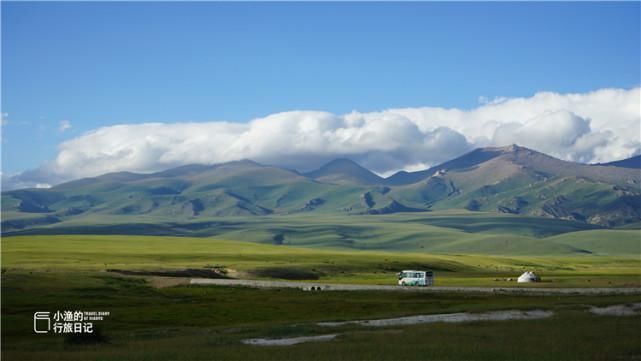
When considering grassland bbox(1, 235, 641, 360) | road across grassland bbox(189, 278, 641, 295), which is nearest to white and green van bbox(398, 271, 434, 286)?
road across grassland bbox(189, 278, 641, 295)

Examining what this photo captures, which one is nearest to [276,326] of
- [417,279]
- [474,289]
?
[474,289]

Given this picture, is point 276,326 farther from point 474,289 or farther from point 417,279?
point 417,279

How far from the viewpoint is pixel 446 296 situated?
9956 cm

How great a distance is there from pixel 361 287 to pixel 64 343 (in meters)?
66.2

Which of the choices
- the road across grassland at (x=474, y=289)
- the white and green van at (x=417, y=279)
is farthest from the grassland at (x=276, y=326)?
the white and green van at (x=417, y=279)

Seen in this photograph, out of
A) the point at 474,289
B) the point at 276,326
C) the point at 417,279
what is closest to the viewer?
the point at 276,326

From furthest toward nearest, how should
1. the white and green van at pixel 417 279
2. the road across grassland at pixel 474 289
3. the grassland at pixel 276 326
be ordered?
the white and green van at pixel 417 279 → the road across grassland at pixel 474 289 → the grassland at pixel 276 326

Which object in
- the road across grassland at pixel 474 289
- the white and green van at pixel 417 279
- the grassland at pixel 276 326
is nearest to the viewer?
the grassland at pixel 276 326

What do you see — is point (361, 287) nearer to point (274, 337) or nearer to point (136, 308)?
point (136, 308)

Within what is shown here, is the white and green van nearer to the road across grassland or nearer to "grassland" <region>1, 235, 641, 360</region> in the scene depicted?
the road across grassland

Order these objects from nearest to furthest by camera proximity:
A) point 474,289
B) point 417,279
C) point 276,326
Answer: point 276,326
point 474,289
point 417,279

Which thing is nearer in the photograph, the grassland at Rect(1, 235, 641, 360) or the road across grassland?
the grassland at Rect(1, 235, 641, 360)

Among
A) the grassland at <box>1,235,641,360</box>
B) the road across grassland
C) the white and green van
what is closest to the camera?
the grassland at <box>1,235,641,360</box>

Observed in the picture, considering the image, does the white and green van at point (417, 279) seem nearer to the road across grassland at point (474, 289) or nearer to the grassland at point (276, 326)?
the road across grassland at point (474, 289)
